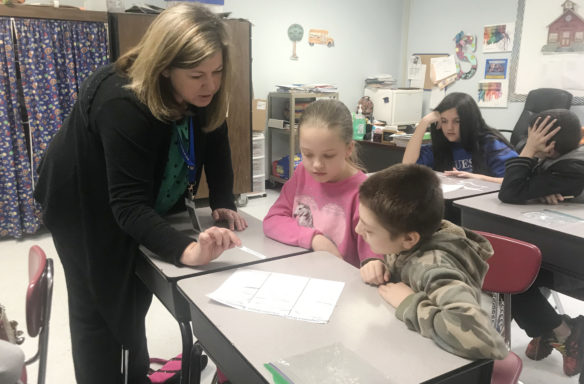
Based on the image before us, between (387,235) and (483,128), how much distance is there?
6.39 ft

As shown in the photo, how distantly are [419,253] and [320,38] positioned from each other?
14.5ft

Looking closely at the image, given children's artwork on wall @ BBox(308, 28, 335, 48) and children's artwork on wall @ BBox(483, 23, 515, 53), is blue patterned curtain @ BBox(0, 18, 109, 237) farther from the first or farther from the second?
children's artwork on wall @ BBox(483, 23, 515, 53)

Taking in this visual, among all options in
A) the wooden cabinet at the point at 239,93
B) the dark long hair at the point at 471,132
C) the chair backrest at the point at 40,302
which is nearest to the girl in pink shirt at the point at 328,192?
the chair backrest at the point at 40,302

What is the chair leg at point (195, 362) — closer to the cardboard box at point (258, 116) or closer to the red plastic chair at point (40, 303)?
the red plastic chair at point (40, 303)

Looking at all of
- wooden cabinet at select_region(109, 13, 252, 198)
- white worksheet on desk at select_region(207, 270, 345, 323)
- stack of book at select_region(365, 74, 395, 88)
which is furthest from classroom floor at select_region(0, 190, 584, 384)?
stack of book at select_region(365, 74, 395, 88)

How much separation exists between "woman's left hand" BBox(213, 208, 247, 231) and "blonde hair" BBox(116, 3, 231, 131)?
44 centimetres

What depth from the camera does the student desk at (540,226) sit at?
163 centimetres

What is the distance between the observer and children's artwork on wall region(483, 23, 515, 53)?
14.6 feet

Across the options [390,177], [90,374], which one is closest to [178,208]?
Answer: [90,374]

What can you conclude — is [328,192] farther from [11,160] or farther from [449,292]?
[11,160]

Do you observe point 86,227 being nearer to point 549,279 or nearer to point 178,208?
point 178,208

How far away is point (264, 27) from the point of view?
457 cm

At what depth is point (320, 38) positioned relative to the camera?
4984 mm

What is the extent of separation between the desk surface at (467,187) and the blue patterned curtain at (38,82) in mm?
2691
